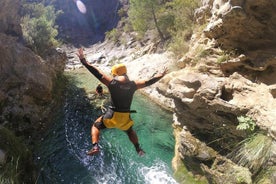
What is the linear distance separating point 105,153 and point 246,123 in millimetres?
6551

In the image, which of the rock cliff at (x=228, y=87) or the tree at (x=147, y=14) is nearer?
the rock cliff at (x=228, y=87)

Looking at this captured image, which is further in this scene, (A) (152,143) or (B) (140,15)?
(B) (140,15)

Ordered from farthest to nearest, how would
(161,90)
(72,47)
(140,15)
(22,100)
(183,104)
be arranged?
→ (72,47) < (140,15) < (22,100) < (161,90) < (183,104)

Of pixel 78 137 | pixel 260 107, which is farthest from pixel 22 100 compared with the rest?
pixel 260 107

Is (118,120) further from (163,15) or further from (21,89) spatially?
(163,15)

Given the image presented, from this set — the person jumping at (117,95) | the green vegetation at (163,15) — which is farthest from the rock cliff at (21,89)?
the green vegetation at (163,15)

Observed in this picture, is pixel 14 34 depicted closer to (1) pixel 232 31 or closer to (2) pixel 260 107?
(1) pixel 232 31

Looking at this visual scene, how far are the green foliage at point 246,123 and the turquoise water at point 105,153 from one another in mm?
3692

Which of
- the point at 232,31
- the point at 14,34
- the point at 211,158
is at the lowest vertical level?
the point at 211,158

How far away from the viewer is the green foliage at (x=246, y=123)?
825 cm

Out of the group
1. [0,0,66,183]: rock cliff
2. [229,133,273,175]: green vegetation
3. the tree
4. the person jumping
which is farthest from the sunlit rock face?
the tree

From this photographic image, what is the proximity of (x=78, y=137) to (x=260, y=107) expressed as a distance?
29.4ft

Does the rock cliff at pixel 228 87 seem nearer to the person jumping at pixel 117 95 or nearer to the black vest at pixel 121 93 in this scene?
the person jumping at pixel 117 95

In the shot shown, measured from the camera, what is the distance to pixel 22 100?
14250 millimetres
